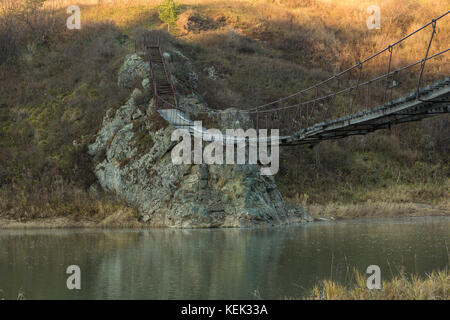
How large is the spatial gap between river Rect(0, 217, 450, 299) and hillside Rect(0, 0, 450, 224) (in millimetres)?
6130

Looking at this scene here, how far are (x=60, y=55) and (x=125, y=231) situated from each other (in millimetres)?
22851

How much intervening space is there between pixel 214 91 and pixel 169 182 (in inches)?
485

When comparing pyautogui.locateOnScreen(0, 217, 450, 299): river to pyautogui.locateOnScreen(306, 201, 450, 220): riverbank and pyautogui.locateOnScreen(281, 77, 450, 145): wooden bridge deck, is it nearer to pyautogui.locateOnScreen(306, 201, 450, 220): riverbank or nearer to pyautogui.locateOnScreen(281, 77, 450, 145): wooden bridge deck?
pyautogui.locateOnScreen(281, 77, 450, 145): wooden bridge deck

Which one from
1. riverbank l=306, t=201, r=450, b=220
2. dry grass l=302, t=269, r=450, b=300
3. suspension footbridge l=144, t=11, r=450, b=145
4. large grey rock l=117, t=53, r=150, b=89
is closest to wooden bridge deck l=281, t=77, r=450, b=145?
suspension footbridge l=144, t=11, r=450, b=145

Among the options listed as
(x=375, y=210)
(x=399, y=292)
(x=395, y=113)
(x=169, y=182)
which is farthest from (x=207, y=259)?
(x=375, y=210)

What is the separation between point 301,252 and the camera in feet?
56.3

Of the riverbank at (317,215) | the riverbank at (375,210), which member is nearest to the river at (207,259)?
the riverbank at (317,215)

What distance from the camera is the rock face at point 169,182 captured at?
26.3 metres

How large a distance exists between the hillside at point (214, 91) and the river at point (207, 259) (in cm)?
613

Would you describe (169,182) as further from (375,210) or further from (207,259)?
(375,210)

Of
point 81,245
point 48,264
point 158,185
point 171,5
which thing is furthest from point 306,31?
point 48,264

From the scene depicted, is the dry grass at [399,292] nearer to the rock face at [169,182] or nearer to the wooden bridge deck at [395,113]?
the wooden bridge deck at [395,113]

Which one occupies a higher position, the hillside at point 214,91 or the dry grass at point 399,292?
the hillside at point 214,91

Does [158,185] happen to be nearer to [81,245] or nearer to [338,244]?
[81,245]
